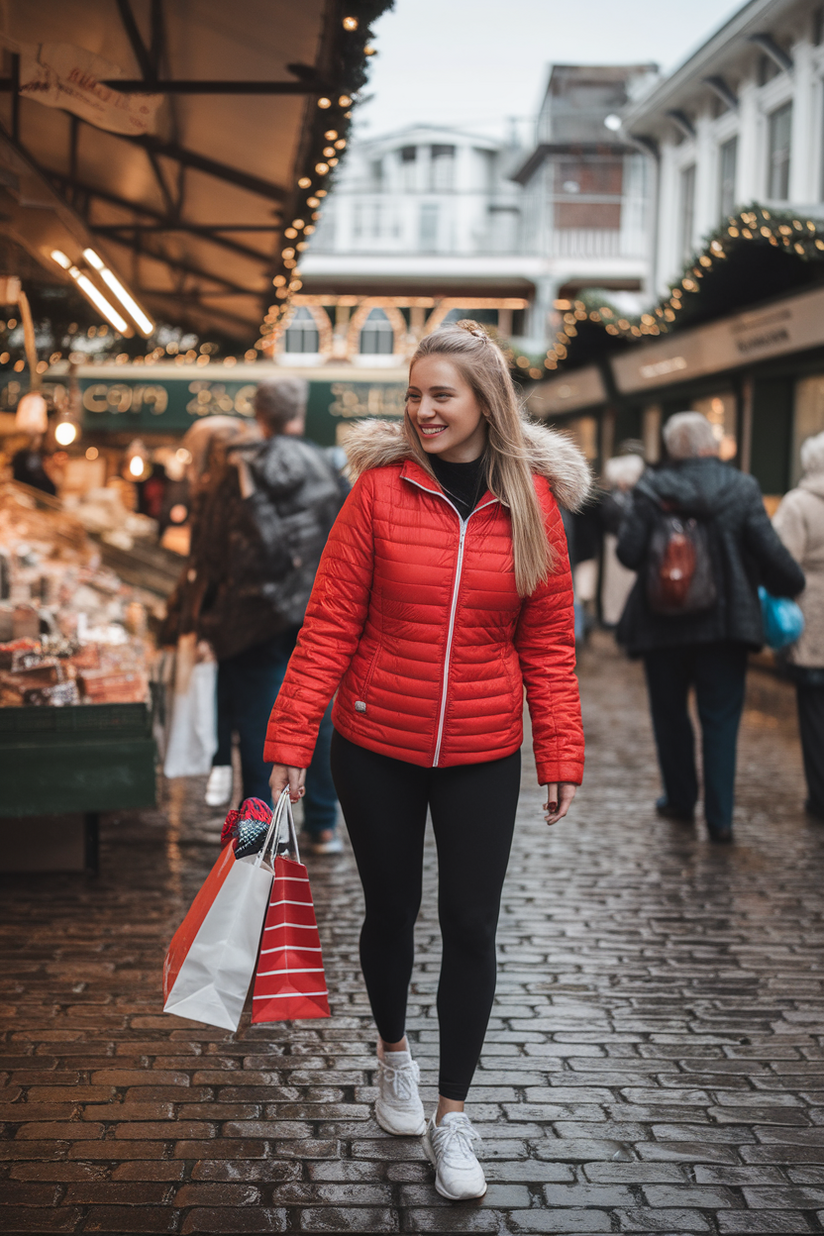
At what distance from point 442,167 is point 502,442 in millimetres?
34893

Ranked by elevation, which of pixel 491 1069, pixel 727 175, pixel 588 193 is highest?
pixel 588 193

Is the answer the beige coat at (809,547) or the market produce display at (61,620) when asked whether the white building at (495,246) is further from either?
the beige coat at (809,547)

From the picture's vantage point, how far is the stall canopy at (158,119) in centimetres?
504

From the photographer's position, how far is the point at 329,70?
5648mm

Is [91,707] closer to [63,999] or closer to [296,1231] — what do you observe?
[63,999]

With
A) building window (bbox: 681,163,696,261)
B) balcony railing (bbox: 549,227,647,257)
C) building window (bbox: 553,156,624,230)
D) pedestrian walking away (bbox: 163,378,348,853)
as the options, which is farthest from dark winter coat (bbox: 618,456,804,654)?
building window (bbox: 553,156,624,230)

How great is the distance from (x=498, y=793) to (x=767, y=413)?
34.7 ft

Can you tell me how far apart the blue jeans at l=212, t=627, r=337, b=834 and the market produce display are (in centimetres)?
43

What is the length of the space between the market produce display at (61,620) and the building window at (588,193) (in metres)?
23.3

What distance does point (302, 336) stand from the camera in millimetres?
30953

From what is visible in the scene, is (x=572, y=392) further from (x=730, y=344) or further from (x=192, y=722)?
(x=192, y=722)

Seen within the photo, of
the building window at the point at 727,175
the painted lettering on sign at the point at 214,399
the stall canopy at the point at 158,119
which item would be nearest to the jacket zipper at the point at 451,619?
the stall canopy at the point at 158,119

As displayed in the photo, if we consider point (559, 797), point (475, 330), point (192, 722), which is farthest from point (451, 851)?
point (192, 722)

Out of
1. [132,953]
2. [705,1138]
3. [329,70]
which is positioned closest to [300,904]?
[705,1138]
